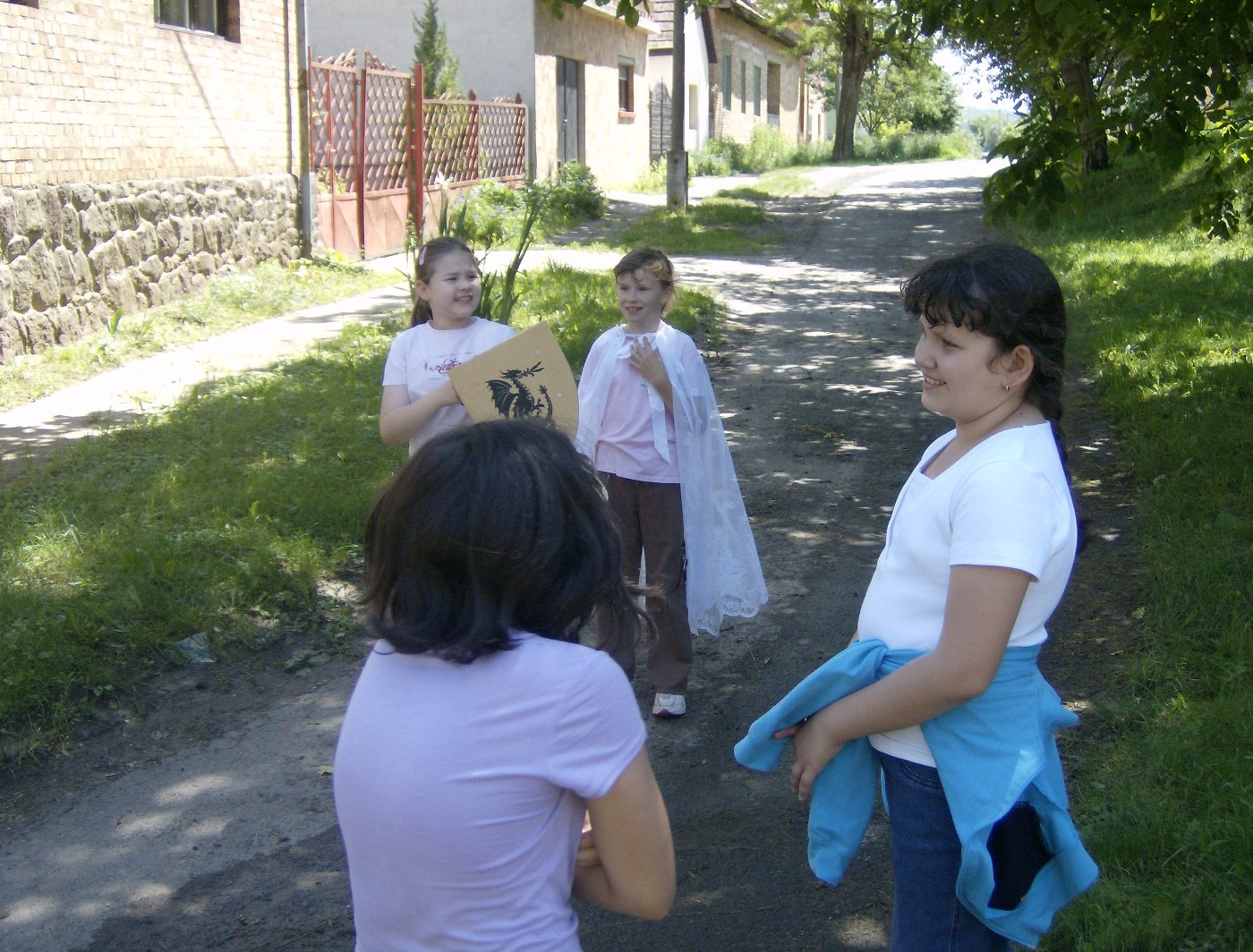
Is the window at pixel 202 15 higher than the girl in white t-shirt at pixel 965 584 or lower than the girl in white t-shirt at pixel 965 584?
higher

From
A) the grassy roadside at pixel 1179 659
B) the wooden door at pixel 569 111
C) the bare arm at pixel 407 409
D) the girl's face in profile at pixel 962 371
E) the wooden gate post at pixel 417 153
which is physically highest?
the wooden door at pixel 569 111

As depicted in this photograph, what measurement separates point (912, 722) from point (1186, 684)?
2521 mm

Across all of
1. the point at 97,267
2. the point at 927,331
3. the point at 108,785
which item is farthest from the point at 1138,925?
the point at 97,267

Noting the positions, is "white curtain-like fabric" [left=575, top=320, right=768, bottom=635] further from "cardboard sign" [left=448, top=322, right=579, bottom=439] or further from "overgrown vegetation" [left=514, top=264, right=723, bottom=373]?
"overgrown vegetation" [left=514, top=264, right=723, bottom=373]

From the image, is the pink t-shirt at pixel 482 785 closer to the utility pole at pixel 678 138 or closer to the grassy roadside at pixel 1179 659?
the grassy roadside at pixel 1179 659

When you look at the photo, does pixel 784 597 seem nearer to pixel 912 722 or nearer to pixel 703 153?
pixel 912 722

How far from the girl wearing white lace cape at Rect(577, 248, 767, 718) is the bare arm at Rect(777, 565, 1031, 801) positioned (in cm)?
214

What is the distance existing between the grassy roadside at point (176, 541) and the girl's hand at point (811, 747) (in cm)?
291

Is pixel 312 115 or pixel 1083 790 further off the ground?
pixel 312 115

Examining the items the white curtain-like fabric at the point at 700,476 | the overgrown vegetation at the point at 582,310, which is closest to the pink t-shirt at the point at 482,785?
the white curtain-like fabric at the point at 700,476

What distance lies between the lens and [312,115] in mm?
13461

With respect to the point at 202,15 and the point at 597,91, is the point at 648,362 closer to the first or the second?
the point at 202,15

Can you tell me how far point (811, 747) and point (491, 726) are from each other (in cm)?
70

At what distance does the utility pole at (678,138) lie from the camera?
19.1m
